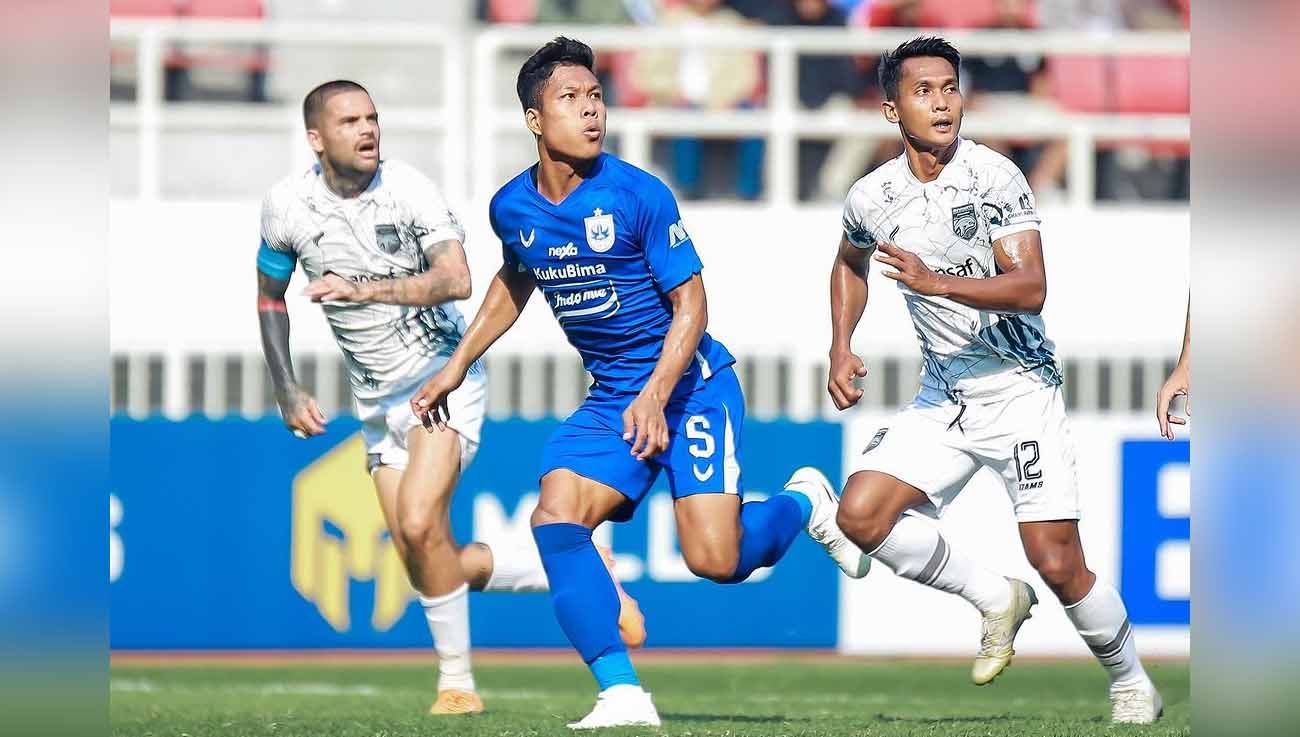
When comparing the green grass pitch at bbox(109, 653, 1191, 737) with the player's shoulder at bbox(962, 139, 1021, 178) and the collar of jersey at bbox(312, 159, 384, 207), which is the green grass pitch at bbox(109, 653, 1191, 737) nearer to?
the player's shoulder at bbox(962, 139, 1021, 178)

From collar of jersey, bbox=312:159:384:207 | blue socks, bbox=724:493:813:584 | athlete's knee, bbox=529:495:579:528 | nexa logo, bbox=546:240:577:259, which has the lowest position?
blue socks, bbox=724:493:813:584

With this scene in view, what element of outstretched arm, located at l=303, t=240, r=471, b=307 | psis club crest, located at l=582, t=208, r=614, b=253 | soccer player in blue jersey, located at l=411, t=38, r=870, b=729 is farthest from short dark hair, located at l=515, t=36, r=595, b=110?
outstretched arm, located at l=303, t=240, r=471, b=307

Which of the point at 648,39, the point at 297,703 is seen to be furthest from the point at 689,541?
the point at 648,39

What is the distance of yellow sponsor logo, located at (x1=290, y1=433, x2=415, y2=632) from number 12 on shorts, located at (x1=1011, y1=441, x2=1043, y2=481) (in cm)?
626

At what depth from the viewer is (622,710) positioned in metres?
6.30

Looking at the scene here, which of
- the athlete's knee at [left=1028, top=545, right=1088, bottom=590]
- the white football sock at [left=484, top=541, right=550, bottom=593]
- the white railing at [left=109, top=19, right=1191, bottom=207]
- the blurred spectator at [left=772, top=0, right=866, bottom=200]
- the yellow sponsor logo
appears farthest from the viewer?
the blurred spectator at [left=772, top=0, right=866, bottom=200]

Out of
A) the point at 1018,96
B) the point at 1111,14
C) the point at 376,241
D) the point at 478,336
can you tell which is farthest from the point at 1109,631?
the point at 1111,14

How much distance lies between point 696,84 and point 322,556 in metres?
4.94

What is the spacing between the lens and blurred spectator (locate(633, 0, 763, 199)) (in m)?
14.8

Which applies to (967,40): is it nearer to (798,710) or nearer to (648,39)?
(648,39)

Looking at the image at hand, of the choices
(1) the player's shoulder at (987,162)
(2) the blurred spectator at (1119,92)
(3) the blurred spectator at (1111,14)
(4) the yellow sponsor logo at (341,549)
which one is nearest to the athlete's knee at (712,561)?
(1) the player's shoulder at (987,162)

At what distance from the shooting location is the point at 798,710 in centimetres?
873

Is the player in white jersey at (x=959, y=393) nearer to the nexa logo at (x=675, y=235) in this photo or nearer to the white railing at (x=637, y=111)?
the nexa logo at (x=675, y=235)

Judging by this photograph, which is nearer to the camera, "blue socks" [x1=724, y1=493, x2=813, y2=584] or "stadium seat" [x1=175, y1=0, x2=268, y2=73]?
"blue socks" [x1=724, y1=493, x2=813, y2=584]
